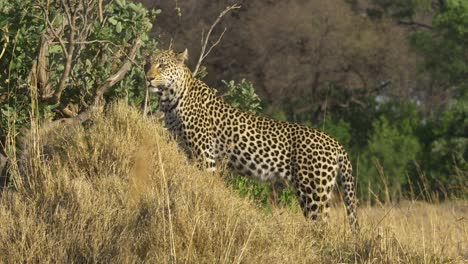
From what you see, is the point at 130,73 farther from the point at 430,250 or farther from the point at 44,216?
the point at 430,250

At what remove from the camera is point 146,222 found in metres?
6.40

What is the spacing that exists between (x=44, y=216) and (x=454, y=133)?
14348mm

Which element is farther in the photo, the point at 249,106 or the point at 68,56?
the point at 249,106

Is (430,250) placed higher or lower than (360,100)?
higher

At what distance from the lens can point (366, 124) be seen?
25344 mm

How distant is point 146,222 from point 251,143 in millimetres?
3159

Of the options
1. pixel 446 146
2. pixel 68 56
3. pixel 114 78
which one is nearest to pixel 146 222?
pixel 68 56

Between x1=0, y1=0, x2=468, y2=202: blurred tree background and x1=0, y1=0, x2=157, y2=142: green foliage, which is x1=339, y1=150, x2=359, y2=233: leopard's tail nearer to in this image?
x1=0, y1=0, x2=157, y2=142: green foliage

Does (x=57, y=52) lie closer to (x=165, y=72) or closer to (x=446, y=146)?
(x=165, y=72)

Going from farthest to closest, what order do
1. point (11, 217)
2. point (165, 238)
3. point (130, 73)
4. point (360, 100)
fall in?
point (360, 100) → point (130, 73) → point (11, 217) → point (165, 238)

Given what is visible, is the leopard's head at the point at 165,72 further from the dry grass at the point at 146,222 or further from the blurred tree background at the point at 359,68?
the blurred tree background at the point at 359,68

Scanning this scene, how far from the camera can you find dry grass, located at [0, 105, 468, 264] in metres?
Answer: 6.09

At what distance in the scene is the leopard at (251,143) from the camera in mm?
9297

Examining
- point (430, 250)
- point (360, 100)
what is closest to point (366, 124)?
point (360, 100)
